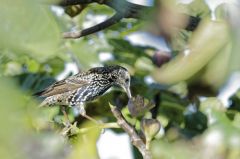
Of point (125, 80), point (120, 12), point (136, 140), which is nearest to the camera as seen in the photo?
point (120, 12)

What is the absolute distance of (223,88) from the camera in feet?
1.40

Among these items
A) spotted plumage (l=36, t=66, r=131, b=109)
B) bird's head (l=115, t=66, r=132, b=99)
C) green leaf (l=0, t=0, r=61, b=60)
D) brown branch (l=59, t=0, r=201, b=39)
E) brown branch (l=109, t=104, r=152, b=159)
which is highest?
green leaf (l=0, t=0, r=61, b=60)

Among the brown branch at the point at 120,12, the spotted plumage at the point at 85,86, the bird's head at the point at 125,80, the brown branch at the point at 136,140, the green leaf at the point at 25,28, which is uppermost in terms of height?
the green leaf at the point at 25,28

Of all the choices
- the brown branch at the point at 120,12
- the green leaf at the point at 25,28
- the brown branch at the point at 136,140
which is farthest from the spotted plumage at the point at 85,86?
the green leaf at the point at 25,28

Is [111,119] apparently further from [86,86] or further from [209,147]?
[209,147]

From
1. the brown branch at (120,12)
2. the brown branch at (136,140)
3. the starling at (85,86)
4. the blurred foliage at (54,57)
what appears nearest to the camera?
the blurred foliage at (54,57)

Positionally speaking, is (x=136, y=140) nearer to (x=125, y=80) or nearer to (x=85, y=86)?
(x=125, y=80)

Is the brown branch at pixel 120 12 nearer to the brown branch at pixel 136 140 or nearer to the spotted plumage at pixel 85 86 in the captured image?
the brown branch at pixel 136 140

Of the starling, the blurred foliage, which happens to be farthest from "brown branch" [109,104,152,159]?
the starling

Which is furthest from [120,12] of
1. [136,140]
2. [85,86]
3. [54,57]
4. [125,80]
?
[85,86]

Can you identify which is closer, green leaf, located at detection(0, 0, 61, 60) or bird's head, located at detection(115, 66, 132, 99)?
green leaf, located at detection(0, 0, 61, 60)

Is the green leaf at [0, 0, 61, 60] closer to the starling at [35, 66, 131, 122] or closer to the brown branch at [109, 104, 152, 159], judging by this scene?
the brown branch at [109, 104, 152, 159]

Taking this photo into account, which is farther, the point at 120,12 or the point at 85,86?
the point at 85,86

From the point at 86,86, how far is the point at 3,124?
217cm
